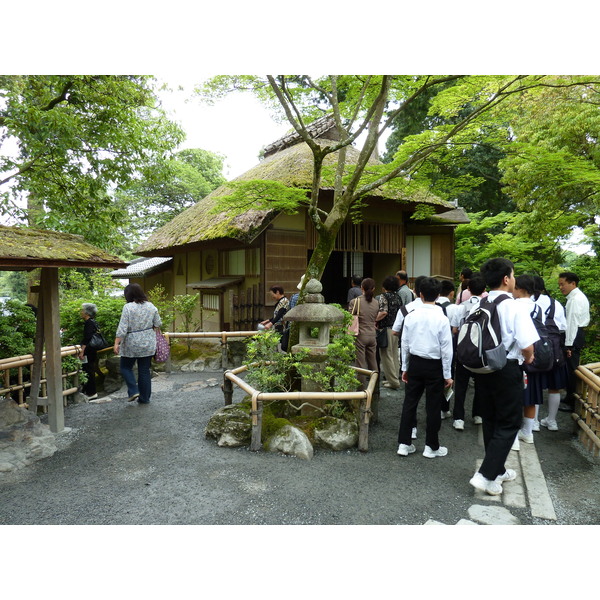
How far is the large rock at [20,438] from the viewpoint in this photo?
13.6 ft

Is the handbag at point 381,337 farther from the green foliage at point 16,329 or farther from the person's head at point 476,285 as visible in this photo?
the green foliage at point 16,329

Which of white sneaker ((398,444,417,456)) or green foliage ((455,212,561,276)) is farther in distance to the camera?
green foliage ((455,212,561,276))

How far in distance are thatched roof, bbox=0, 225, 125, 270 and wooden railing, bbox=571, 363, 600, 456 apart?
5.48 meters

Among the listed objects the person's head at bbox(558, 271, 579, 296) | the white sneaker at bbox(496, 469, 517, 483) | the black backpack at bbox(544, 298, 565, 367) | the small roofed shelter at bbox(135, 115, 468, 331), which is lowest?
the white sneaker at bbox(496, 469, 517, 483)

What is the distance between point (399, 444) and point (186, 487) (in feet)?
7.04

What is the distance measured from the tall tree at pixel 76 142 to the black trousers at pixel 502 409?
258 inches

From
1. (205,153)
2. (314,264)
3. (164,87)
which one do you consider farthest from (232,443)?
(205,153)

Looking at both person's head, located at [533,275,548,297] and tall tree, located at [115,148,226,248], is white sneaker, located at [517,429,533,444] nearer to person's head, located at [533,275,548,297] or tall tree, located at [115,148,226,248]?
person's head, located at [533,275,548,297]

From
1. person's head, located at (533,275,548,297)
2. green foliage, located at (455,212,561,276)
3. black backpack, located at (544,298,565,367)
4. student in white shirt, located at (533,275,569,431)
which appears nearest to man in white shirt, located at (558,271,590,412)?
student in white shirt, located at (533,275,569,431)

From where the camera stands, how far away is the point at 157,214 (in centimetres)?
2138

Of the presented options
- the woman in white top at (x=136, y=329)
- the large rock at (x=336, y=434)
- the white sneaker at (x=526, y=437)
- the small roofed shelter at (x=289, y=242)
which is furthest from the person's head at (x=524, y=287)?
the woman in white top at (x=136, y=329)

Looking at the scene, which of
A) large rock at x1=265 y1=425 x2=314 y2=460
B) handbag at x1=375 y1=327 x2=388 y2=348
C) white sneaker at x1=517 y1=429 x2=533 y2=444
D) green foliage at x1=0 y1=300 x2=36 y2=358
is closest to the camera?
large rock at x1=265 y1=425 x2=314 y2=460

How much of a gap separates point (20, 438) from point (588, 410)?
20.3 feet

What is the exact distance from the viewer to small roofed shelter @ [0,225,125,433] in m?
4.32
